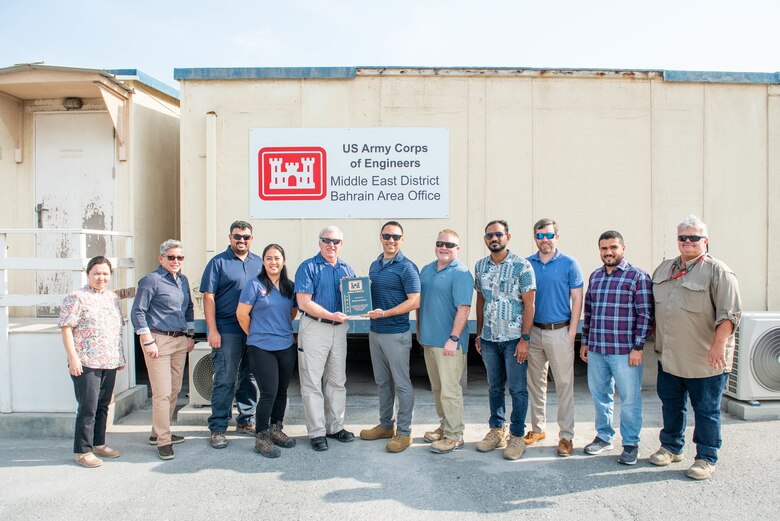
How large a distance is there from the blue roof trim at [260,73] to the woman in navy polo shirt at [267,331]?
2.39m

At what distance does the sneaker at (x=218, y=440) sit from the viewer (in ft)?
14.7

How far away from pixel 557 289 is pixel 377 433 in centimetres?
196

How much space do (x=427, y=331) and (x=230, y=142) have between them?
3.12 m

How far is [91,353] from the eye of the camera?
4.13 m

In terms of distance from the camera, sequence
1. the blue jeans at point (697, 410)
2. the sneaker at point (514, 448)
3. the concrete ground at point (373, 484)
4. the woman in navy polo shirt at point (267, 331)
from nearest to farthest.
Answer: the concrete ground at point (373, 484)
the blue jeans at point (697, 410)
the sneaker at point (514, 448)
the woman in navy polo shirt at point (267, 331)

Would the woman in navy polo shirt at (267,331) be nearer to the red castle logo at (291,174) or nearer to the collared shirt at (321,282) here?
the collared shirt at (321,282)

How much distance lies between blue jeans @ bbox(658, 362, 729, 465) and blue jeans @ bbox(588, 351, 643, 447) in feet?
0.68

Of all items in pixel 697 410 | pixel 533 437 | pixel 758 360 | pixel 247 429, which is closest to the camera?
pixel 697 410

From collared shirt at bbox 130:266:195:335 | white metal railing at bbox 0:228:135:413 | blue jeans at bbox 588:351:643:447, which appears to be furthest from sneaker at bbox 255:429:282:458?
blue jeans at bbox 588:351:643:447

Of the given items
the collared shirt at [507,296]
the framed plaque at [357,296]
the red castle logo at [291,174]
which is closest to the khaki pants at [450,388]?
the collared shirt at [507,296]

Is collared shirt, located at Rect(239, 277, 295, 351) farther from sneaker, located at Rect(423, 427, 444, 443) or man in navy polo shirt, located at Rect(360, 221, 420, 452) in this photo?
sneaker, located at Rect(423, 427, 444, 443)

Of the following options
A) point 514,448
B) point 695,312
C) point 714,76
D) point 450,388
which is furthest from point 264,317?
point 714,76

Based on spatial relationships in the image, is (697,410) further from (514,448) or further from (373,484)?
(373,484)

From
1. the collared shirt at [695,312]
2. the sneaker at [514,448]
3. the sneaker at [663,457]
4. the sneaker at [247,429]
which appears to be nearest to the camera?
the collared shirt at [695,312]
